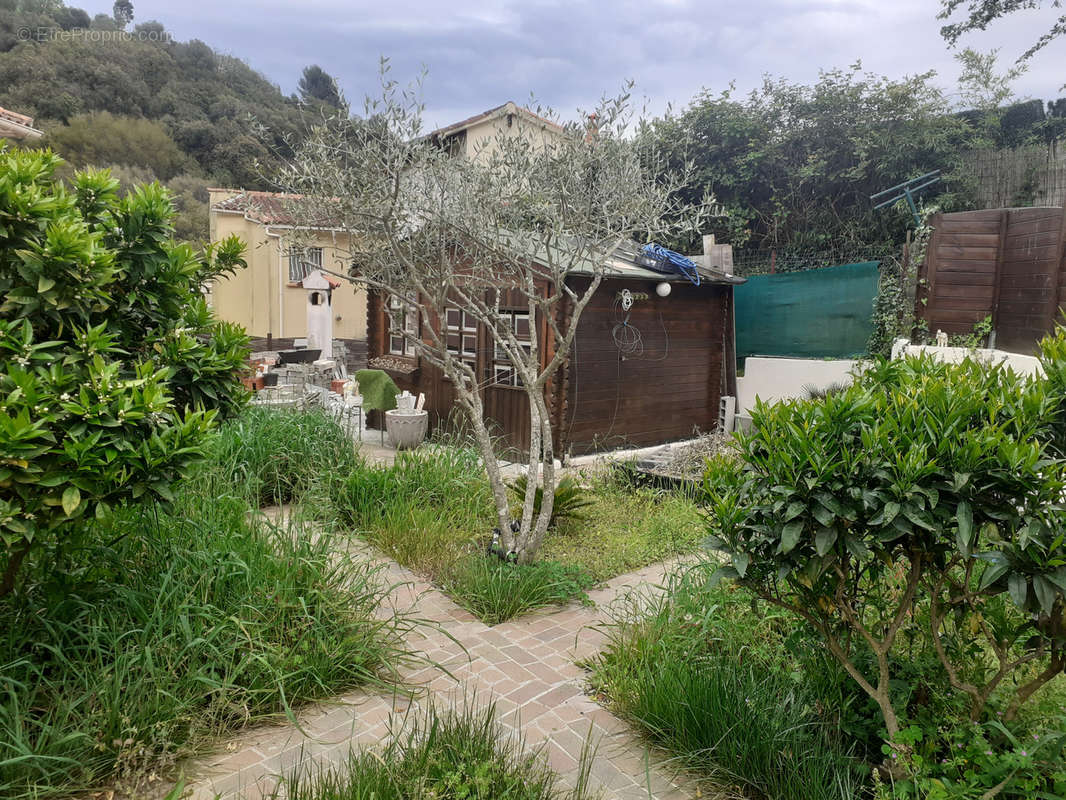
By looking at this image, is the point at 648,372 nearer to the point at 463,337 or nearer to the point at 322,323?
the point at 463,337

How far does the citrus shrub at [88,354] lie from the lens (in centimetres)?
191

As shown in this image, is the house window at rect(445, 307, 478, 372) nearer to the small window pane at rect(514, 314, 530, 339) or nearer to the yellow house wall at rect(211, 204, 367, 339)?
the small window pane at rect(514, 314, 530, 339)

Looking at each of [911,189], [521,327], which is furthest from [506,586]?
[911,189]

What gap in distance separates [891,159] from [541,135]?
390 inches

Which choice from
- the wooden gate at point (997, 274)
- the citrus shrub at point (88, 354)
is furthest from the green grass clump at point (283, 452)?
the wooden gate at point (997, 274)

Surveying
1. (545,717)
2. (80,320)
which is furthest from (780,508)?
(80,320)

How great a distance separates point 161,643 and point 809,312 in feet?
33.0

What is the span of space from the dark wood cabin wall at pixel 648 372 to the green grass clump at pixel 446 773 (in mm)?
5651

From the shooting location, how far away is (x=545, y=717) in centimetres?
283

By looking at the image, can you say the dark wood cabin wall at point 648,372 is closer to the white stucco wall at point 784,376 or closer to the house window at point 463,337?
the white stucco wall at point 784,376

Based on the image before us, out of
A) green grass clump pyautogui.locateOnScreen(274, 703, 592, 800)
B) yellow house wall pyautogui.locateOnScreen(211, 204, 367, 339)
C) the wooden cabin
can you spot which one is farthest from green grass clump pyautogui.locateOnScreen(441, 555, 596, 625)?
yellow house wall pyautogui.locateOnScreen(211, 204, 367, 339)

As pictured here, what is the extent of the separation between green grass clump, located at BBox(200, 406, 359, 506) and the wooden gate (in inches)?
262

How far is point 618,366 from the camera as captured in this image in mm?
8562

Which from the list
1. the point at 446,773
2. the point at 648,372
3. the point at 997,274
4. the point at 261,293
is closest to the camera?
the point at 446,773
